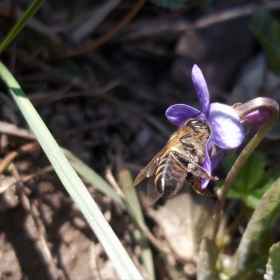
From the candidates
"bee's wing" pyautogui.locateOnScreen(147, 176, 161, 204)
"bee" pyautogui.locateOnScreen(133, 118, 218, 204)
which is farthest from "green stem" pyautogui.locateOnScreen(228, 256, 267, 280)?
"bee's wing" pyautogui.locateOnScreen(147, 176, 161, 204)

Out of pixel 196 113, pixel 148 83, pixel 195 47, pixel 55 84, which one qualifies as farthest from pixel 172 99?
pixel 196 113

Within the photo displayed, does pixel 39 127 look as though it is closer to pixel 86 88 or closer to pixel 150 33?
pixel 86 88

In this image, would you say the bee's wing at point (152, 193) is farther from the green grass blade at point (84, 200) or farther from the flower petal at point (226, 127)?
the flower petal at point (226, 127)

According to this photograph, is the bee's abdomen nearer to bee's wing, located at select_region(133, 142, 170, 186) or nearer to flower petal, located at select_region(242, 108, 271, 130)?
bee's wing, located at select_region(133, 142, 170, 186)

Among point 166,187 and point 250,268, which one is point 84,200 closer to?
point 166,187

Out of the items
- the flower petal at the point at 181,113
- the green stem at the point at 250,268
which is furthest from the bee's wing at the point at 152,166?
the green stem at the point at 250,268

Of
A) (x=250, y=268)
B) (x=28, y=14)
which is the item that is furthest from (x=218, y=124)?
(x=28, y=14)
